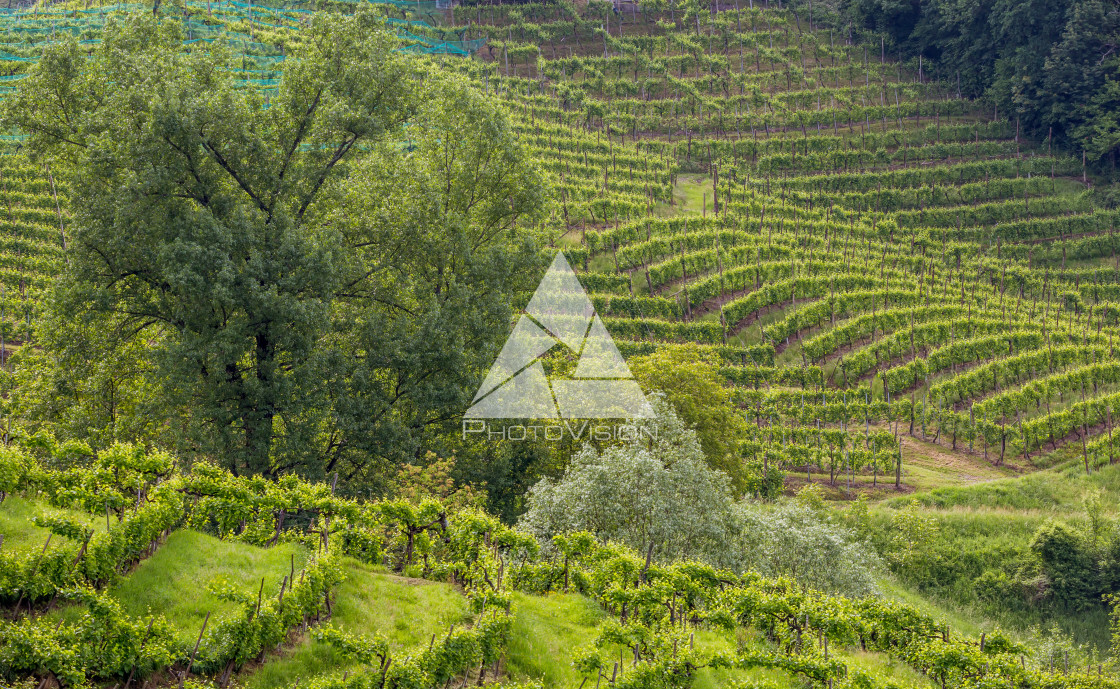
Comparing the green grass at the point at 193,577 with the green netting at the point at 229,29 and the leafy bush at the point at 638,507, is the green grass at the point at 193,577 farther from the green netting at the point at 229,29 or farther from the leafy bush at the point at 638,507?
the green netting at the point at 229,29

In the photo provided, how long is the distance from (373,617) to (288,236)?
9319 mm

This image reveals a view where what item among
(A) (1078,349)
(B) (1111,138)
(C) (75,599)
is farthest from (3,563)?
(B) (1111,138)

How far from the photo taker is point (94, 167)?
19516mm

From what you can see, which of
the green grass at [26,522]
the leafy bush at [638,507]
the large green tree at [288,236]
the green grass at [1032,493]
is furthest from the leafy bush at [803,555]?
the green grass at [1032,493]

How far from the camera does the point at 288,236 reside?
19531mm

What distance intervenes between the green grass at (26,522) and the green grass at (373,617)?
353cm

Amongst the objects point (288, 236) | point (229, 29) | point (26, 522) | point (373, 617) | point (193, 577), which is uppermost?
point (229, 29)

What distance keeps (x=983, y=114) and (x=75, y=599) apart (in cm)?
6578

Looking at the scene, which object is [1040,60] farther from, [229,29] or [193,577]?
[193,577]

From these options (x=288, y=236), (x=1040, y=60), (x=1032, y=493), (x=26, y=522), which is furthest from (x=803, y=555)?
(x=1040, y=60)

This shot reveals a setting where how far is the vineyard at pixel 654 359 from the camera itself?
509 inches

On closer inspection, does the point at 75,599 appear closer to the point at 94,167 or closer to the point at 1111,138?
the point at 94,167

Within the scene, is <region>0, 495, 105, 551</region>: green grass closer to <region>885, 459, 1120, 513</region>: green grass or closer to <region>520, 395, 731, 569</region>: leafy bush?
<region>520, 395, 731, 569</region>: leafy bush

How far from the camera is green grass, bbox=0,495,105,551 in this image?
12.6 meters
